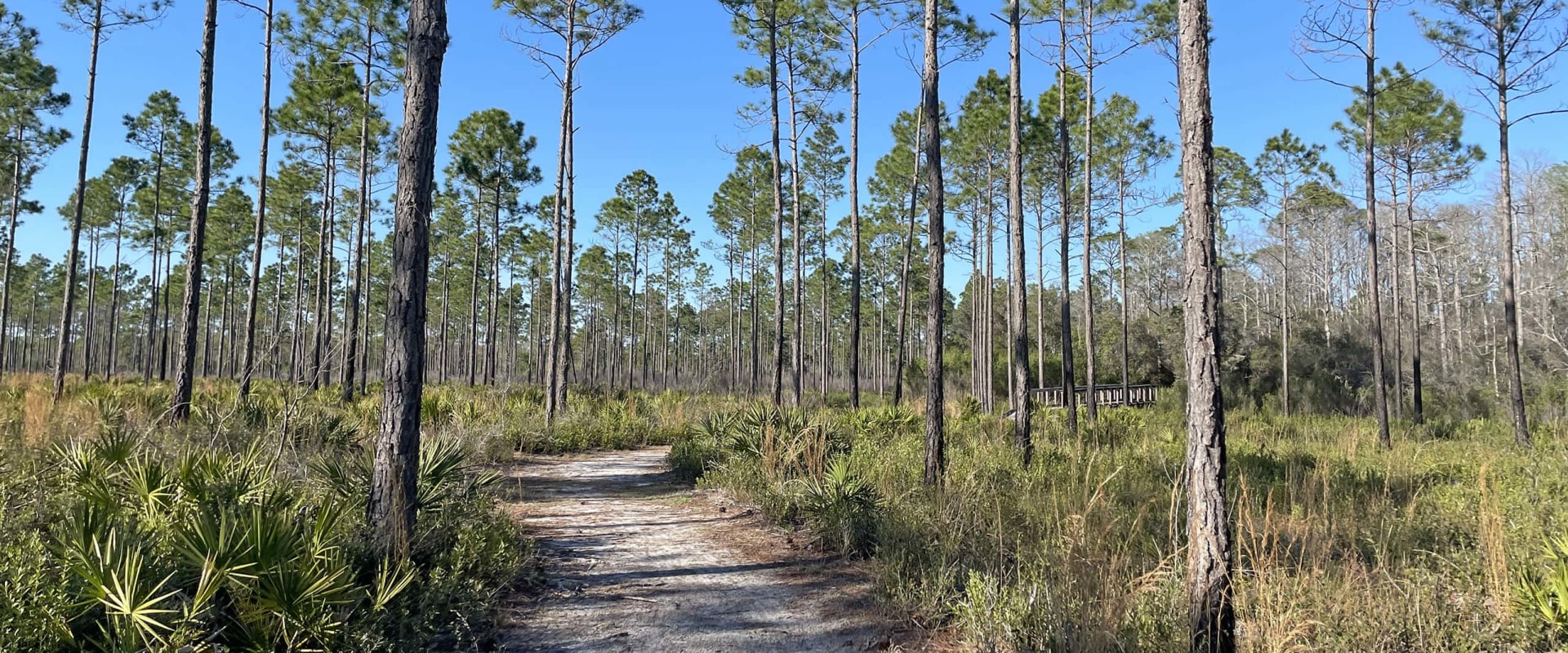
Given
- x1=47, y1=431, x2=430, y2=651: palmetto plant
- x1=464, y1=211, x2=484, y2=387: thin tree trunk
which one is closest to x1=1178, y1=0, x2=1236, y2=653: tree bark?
x1=47, y1=431, x2=430, y2=651: palmetto plant

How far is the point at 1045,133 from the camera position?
20500 millimetres

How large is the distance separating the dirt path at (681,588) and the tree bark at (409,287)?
3.71ft

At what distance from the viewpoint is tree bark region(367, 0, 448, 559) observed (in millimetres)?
4438

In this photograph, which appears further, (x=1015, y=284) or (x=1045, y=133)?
(x=1045, y=133)

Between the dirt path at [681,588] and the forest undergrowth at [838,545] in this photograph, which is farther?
the dirt path at [681,588]

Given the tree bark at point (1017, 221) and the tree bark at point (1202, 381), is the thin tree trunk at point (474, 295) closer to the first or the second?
the tree bark at point (1017, 221)

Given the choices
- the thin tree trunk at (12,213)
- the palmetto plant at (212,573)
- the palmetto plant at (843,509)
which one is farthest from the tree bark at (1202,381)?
the thin tree trunk at (12,213)

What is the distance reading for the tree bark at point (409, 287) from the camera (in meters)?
4.44

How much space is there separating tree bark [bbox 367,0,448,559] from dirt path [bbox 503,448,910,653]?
1.13 m

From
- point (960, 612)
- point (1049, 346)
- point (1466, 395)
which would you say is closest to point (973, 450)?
point (960, 612)

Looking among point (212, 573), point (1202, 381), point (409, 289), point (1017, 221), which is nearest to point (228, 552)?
point (212, 573)

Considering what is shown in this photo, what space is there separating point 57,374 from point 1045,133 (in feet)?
78.9

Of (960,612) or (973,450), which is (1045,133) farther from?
(960,612)

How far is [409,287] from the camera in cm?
455
